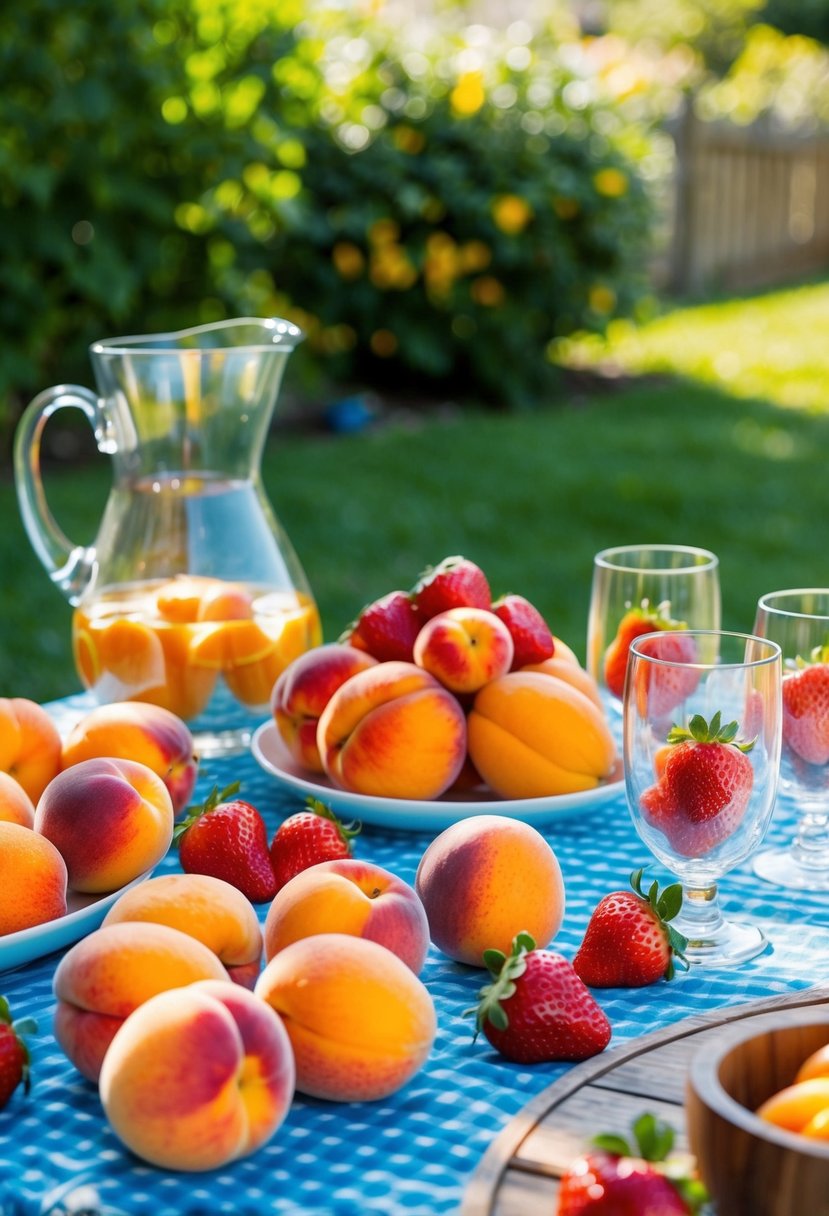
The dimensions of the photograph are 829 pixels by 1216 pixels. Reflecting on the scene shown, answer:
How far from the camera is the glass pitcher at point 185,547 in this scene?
5.23 feet

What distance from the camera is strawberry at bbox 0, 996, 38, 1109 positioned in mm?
924

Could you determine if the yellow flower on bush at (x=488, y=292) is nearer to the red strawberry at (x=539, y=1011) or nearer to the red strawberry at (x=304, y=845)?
the red strawberry at (x=304, y=845)

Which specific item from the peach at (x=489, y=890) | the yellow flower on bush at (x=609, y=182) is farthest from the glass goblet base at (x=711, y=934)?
the yellow flower on bush at (x=609, y=182)

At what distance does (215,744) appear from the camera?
1685mm

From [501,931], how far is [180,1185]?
336 millimetres

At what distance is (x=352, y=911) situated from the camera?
3.28 ft

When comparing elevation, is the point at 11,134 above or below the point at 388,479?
above

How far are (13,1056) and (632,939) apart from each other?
45 centimetres

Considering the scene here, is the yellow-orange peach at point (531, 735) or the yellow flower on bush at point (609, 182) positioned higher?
Result: the yellow flower on bush at point (609, 182)

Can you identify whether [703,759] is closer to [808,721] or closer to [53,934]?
[808,721]

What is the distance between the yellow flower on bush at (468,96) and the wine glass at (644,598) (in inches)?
201

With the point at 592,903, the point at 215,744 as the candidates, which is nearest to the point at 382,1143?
the point at 592,903

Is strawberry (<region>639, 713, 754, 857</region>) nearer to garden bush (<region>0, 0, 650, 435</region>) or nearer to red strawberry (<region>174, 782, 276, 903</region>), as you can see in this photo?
red strawberry (<region>174, 782, 276, 903</region>)

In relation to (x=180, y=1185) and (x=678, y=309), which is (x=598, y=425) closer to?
(x=678, y=309)
